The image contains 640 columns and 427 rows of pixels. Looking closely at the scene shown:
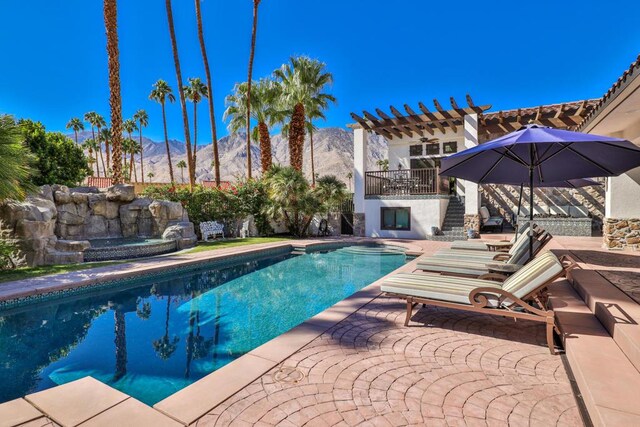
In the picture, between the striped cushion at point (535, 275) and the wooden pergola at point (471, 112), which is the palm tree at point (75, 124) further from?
the striped cushion at point (535, 275)

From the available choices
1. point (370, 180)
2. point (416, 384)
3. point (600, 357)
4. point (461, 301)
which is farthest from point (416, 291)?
point (370, 180)

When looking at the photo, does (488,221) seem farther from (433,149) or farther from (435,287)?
(435,287)

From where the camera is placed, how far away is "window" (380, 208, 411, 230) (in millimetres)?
16448

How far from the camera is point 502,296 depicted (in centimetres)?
379

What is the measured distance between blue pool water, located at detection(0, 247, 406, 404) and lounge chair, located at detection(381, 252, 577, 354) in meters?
2.23

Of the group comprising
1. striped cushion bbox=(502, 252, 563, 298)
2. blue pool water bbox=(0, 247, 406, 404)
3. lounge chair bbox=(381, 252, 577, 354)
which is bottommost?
blue pool water bbox=(0, 247, 406, 404)

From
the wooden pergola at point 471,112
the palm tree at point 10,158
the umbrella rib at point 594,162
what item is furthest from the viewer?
the wooden pergola at point 471,112

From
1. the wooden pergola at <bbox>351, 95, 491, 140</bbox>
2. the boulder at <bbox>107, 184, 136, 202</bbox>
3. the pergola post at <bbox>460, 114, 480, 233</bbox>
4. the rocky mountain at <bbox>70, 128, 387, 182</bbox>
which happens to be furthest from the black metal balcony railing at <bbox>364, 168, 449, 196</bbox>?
the rocky mountain at <bbox>70, 128, 387, 182</bbox>

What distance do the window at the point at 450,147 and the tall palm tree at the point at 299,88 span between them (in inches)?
314

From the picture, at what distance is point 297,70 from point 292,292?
51.5ft

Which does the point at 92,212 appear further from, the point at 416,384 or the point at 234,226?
the point at 416,384

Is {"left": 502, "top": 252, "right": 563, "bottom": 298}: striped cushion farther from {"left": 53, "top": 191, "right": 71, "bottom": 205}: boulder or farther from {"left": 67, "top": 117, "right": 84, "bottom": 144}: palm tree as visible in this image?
{"left": 67, "top": 117, "right": 84, "bottom": 144}: palm tree

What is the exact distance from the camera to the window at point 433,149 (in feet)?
61.7

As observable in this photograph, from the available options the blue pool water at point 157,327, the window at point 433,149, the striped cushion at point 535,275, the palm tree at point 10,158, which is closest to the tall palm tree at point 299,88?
the window at point 433,149
